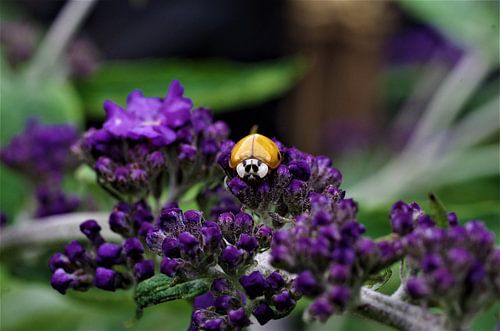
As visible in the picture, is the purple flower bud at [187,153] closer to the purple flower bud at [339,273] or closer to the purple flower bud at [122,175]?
the purple flower bud at [122,175]

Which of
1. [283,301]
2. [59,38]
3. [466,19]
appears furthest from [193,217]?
[466,19]

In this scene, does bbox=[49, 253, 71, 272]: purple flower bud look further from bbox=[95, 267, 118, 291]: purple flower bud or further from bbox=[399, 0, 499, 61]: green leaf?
bbox=[399, 0, 499, 61]: green leaf

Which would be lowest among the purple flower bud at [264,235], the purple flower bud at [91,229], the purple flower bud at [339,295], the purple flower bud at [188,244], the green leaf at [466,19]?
the purple flower bud at [339,295]

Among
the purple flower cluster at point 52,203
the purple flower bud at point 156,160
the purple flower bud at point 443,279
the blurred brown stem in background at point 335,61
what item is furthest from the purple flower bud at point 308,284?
the blurred brown stem in background at point 335,61

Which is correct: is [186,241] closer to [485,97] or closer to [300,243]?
[300,243]

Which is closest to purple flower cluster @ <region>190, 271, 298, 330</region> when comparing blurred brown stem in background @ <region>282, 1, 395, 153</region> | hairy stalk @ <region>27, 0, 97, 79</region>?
hairy stalk @ <region>27, 0, 97, 79</region>

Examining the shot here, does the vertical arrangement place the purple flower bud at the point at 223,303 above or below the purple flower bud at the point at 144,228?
below

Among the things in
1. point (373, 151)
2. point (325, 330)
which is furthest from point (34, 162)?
point (373, 151)
